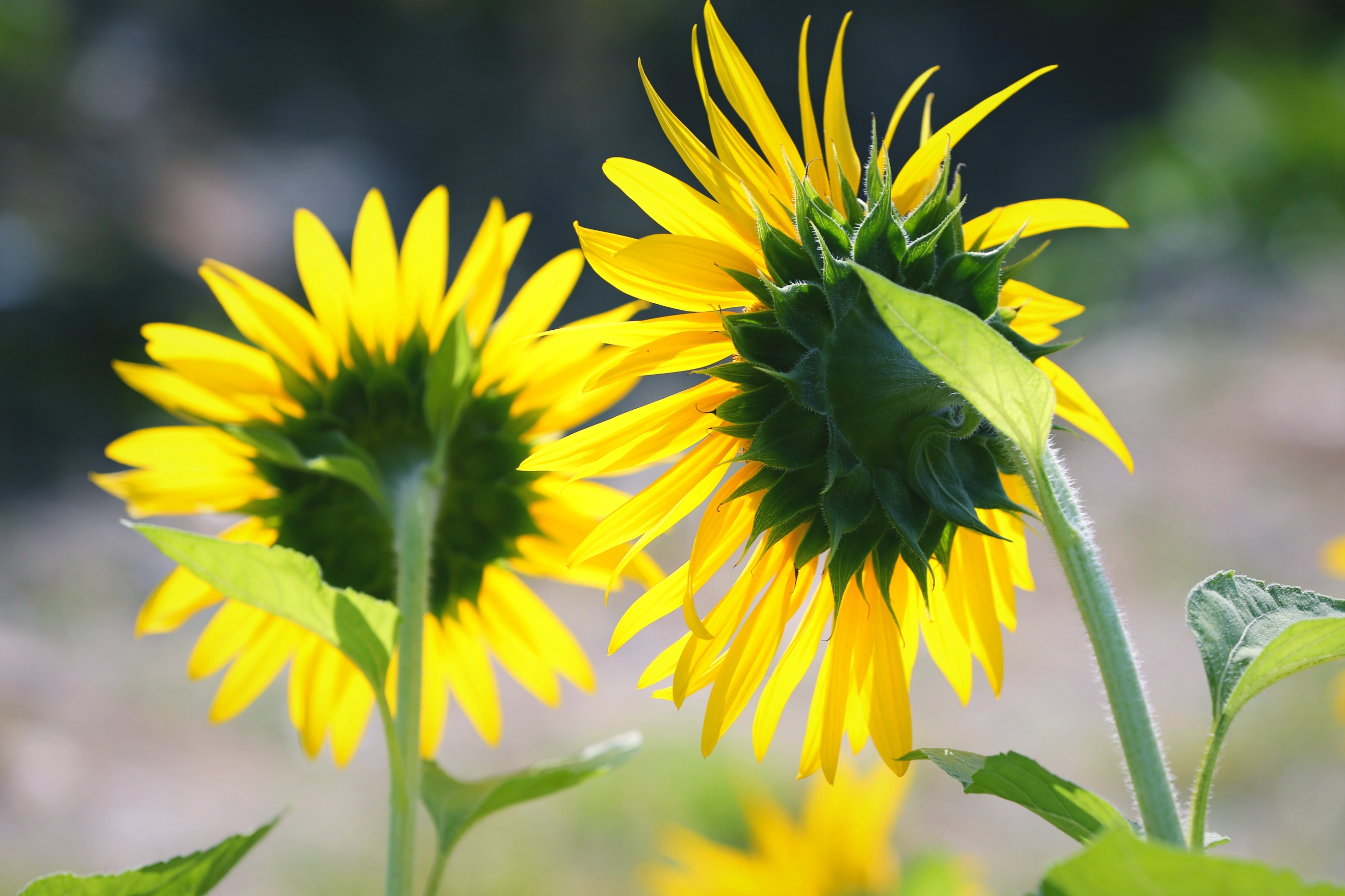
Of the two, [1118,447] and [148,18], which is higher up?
[148,18]

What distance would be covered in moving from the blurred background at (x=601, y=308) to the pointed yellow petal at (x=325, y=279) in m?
2.21

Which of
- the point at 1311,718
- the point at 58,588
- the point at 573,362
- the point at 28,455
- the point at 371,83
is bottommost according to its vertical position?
the point at 1311,718

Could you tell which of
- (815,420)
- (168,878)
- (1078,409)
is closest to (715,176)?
(815,420)

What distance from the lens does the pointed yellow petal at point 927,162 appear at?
512 mm

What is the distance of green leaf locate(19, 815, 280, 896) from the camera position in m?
0.49

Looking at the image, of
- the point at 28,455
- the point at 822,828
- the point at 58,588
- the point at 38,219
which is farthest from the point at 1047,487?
the point at 38,219

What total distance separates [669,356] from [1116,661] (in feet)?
0.85

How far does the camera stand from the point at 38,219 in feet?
19.8

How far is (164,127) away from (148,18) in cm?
115

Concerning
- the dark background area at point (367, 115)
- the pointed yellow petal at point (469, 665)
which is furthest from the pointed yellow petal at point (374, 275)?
the dark background area at point (367, 115)

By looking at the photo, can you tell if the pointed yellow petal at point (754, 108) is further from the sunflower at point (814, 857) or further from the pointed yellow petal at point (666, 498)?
the sunflower at point (814, 857)

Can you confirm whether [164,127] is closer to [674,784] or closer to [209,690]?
[209,690]

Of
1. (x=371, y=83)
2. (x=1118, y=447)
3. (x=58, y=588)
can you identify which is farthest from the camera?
(x=371, y=83)

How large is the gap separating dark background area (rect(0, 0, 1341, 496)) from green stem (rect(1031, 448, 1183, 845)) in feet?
18.2
